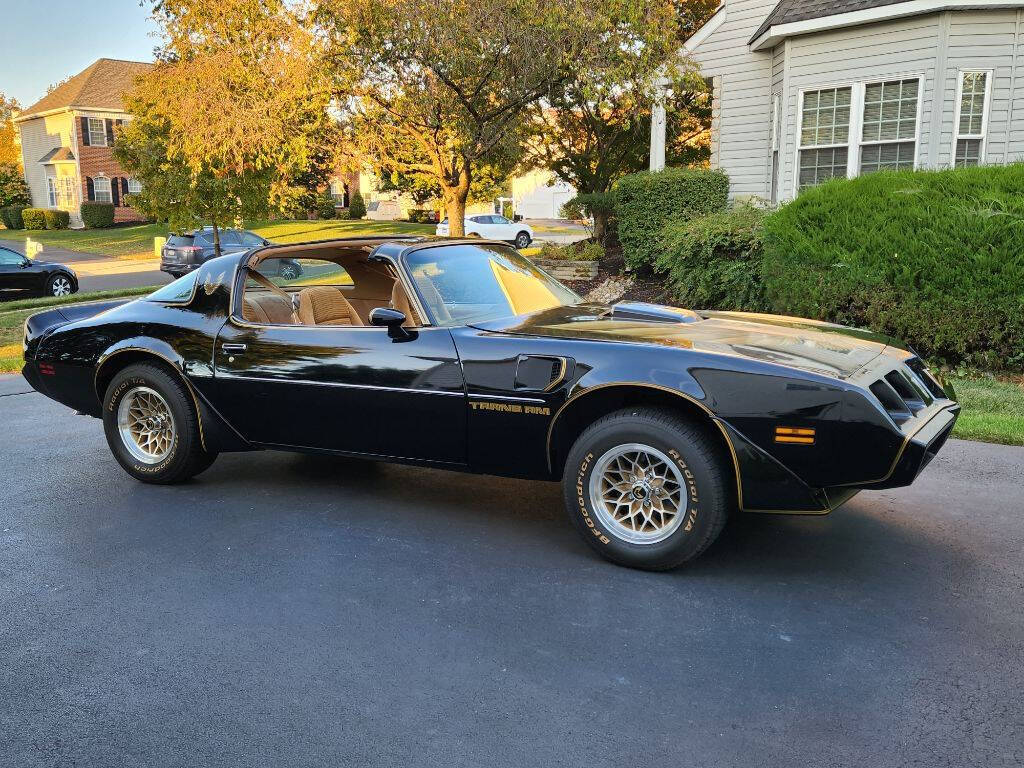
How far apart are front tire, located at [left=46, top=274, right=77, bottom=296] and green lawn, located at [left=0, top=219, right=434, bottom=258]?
54.8 ft

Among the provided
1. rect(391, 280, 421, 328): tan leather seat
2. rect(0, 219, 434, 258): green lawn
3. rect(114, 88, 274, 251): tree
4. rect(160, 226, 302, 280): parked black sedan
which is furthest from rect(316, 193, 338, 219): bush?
rect(391, 280, 421, 328): tan leather seat

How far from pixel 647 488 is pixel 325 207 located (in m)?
53.4

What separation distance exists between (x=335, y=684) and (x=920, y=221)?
26.4 ft

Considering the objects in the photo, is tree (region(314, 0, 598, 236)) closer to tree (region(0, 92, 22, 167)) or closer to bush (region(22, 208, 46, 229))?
bush (region(22, 208, 46, 229))

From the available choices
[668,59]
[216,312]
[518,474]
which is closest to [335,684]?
[518,474]

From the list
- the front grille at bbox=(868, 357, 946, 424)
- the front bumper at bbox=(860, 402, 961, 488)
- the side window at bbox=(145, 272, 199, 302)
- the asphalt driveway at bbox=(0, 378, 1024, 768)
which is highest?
the side window at bbox=(145, 272, 199, 302)

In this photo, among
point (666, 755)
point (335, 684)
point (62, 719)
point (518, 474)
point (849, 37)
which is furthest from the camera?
point (849, 37)

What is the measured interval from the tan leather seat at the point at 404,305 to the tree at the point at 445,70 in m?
8.91

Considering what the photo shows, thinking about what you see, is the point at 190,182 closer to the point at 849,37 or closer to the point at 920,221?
the point at 849,37

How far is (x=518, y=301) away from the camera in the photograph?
543 centimetres

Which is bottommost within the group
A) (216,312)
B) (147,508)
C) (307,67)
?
(147,508)

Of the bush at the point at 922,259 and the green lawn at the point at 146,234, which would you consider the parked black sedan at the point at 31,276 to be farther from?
the green lawn at the point at 146,234

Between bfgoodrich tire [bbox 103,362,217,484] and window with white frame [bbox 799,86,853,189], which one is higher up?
window with white frame [bbox 799,86,853,189]

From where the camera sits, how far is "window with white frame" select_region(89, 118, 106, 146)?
54781 mm
